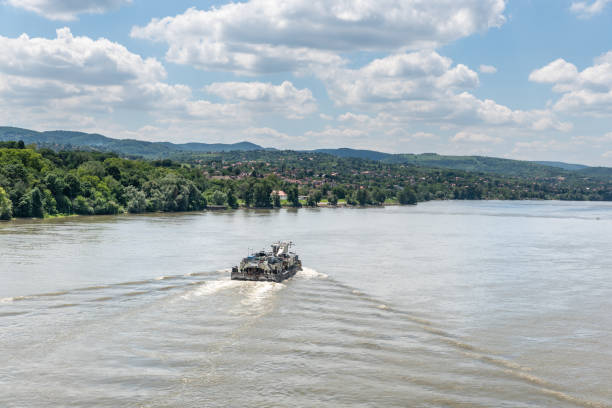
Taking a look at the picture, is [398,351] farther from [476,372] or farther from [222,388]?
[222,388]

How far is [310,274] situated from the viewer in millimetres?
47250

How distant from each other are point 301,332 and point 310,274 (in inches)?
782

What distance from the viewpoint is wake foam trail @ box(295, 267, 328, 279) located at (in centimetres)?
4566

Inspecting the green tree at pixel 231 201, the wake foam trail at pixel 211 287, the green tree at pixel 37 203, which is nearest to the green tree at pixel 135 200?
the green tree at pixel 37 203

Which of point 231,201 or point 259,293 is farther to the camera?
point 231,201

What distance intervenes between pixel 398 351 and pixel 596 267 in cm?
3889

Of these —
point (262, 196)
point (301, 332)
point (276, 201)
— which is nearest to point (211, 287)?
point (301, 332)

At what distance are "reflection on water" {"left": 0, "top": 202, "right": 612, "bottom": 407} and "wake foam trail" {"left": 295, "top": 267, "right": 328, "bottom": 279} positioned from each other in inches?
17.9

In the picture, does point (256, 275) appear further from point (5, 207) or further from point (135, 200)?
point (135, 200)

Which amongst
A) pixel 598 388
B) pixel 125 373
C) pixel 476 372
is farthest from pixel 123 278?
pixel 598 388

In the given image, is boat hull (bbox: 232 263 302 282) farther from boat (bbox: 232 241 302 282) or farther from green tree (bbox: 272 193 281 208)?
green tree (bbox: 272 193 281 208)

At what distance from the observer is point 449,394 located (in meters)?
20.2

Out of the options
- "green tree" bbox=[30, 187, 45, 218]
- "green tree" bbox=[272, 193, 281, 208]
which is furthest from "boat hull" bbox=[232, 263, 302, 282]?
"green tree" bbox=[272, 193, 281, 208]

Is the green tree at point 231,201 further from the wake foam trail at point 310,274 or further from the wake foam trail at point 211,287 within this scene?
the wake foam trail at point 211,287
